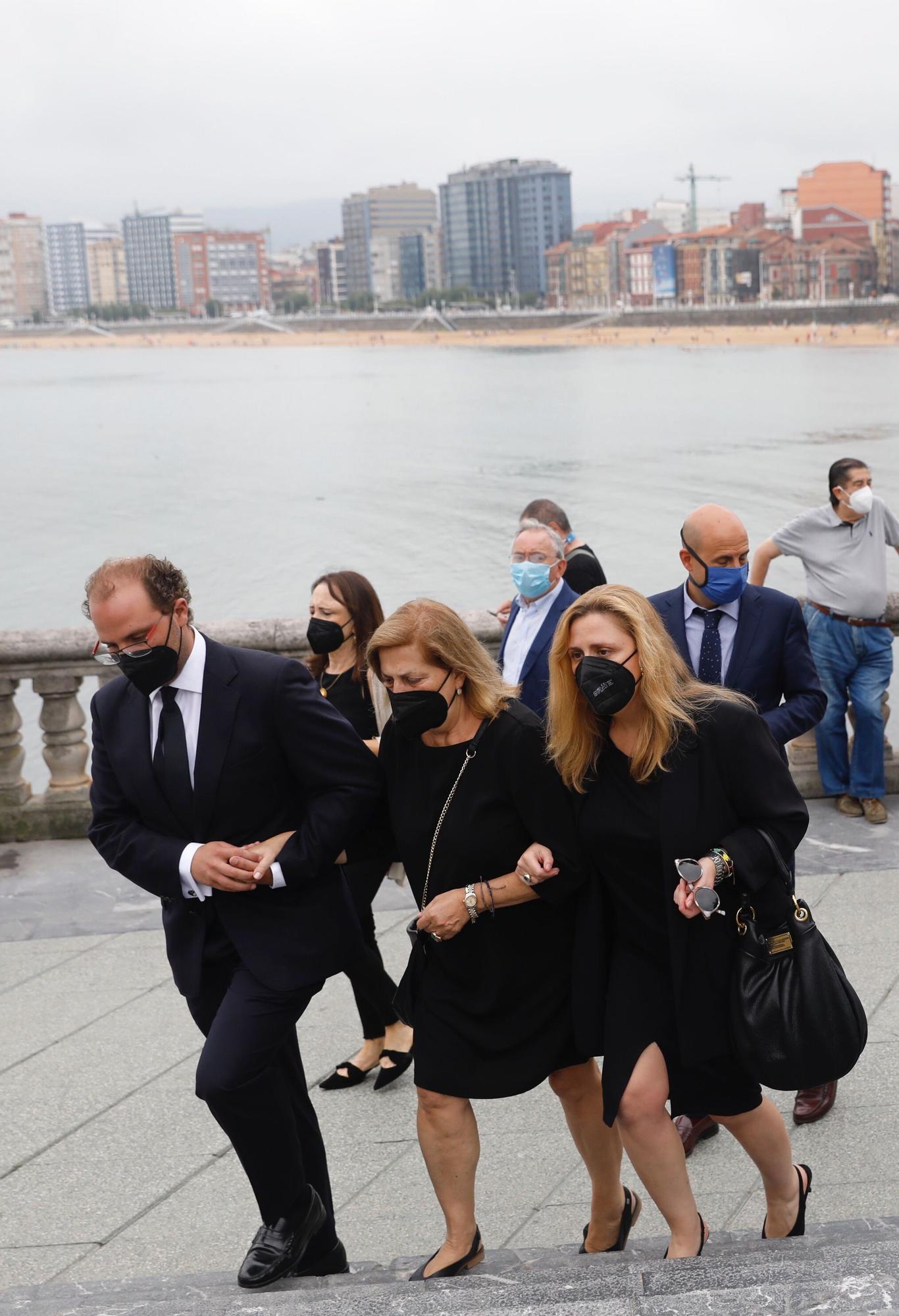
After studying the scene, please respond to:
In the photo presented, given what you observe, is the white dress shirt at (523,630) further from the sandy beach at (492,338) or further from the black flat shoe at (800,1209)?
the sandy beach at (492,338)

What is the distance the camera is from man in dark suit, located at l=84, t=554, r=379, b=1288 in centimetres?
277

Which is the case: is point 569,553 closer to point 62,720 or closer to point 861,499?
point 861,499

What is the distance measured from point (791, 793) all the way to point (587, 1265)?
0.89m

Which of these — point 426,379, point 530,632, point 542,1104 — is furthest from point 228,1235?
point 426,379

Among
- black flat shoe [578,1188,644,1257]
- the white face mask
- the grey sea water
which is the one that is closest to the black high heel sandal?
black flat shoe [578,1188,644,1257]

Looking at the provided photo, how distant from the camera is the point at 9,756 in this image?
617cm

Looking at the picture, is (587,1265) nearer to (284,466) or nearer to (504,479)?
(504,479)

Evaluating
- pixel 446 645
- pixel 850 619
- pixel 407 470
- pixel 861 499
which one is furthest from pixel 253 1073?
pixel 407 470

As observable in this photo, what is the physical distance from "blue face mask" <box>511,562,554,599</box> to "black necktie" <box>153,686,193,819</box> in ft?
6.11

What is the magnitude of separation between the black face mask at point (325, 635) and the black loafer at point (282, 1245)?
1523 millimetres

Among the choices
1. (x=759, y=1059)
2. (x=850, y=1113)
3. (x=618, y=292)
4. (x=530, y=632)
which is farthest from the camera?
(x=618, y=292)

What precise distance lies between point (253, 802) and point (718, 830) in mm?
917

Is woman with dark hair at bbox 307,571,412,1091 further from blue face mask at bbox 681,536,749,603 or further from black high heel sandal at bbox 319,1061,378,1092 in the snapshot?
blue face mask at bbox 681,536,749,603

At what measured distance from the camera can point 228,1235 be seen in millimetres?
3211
